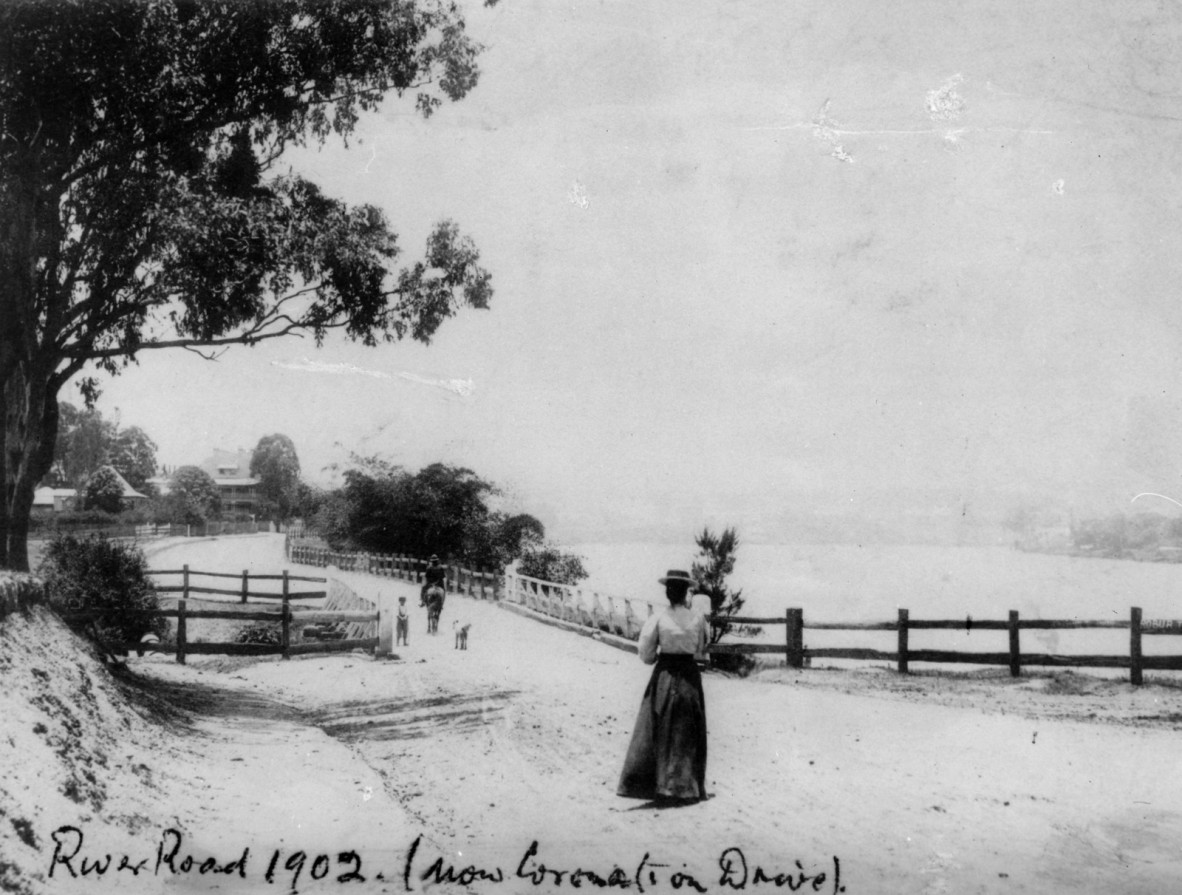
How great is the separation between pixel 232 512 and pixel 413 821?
62.2m

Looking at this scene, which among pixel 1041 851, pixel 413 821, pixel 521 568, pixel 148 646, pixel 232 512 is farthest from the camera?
pixel 232 512

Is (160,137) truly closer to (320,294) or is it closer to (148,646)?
(320,294)

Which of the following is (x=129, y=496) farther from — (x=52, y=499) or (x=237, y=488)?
(x=237, y=488)

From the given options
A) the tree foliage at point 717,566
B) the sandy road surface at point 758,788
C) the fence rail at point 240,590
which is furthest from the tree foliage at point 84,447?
the sandy road surface at point 758,788

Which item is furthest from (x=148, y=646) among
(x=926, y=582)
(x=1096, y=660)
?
(x=926, y=582)

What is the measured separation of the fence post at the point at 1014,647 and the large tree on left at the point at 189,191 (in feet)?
27.8

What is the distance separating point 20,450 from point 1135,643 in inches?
545

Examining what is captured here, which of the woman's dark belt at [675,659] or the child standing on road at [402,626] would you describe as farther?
the child standing on road at [402,626]

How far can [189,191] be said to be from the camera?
946 cm

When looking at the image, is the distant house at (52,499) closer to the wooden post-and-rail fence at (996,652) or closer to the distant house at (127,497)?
the distant house at (127,497)

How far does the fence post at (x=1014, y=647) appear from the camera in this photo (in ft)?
43.4

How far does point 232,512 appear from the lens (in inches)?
2534

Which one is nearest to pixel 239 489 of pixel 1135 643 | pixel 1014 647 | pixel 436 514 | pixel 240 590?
pixel 436 514

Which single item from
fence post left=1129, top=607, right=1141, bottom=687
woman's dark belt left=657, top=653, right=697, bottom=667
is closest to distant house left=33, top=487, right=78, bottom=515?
fence post left=1129, top=607, right=1141, bottom=687
